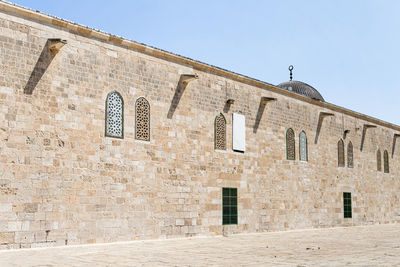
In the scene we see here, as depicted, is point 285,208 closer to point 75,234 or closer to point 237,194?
point 237,194

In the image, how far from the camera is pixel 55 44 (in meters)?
9.24

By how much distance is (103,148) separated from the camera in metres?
10.1

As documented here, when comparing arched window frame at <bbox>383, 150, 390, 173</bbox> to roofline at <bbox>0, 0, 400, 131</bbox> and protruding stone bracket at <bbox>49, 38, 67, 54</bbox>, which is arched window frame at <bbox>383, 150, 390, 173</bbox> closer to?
roofline at <bbox>0, 0, 400, 131</bbox>

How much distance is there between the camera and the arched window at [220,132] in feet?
42.5

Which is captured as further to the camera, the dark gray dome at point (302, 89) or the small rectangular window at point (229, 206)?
the dark gray dome at point (302, 89)

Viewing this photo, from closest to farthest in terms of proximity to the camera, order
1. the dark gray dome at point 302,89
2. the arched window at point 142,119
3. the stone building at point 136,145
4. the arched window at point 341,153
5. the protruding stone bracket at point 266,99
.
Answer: the stone building at point 136,145
the arched window at point 142,119
the protruding stone bracket at point 266,99
the arched window at point 341,153
the dark gray dome at point 302,89

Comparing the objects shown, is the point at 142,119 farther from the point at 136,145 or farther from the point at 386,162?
the point at 386,162

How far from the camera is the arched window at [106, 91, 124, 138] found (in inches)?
408

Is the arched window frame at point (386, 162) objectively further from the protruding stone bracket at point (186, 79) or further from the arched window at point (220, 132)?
the protruding stone bracket at point (186, 79)

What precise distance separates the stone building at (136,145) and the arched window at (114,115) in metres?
0.02

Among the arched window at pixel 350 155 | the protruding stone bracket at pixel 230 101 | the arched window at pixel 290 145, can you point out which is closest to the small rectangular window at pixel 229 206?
the protruding stone bracket at pixel 230 101

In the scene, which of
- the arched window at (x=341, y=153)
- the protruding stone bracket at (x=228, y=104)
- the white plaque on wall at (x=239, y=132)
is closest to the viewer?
the protruding stone bracket at (x=228, y=104)

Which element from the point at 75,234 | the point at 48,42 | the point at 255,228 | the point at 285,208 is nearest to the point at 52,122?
the point at 48,42

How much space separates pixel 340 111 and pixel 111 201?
11255 mm
